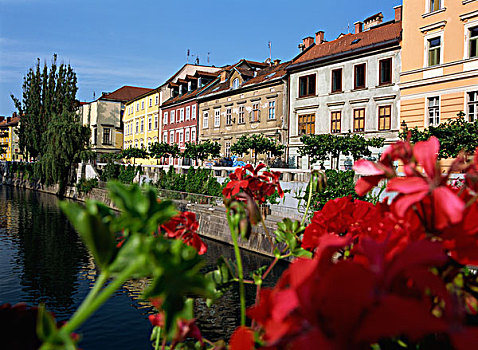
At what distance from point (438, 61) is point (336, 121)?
723 cm

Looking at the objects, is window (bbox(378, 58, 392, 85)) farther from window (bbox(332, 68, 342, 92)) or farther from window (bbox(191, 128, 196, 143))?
window (bbox(191, 128, 196, 143))

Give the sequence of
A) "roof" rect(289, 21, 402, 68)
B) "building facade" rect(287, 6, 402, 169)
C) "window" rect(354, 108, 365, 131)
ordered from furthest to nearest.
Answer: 1. "window" rect(354, 108, 365, 131)
2. "roof" rect(289, 21, 402, 68)
3. "building facade" rect(287, 6, 402, 169)

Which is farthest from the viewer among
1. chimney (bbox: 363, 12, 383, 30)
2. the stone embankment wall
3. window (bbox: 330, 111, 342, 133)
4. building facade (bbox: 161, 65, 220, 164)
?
building facade (bbox: 161, 65, 220, 164)

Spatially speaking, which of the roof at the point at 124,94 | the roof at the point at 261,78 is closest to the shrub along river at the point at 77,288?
the roof at the point at 261,78

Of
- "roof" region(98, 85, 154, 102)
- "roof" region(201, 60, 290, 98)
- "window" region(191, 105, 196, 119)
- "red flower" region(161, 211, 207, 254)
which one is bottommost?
"red flower" region(161, 211, 207, 254)

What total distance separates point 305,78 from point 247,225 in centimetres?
2855

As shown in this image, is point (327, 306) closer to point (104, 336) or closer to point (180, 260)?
point (180, 260)

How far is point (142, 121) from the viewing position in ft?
173

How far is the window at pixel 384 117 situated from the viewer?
23.5m

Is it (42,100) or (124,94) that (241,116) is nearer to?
(42,100)

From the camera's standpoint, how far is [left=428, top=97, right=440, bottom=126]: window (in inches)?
813

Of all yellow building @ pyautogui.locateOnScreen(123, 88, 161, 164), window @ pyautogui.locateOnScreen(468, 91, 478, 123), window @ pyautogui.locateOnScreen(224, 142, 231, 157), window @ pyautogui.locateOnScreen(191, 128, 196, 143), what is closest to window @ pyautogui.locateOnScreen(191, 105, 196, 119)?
window @ pyautogui.locateOnScreen(191, 128, 196, 143)

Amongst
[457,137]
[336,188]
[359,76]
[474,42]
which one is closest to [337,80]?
[359,76]

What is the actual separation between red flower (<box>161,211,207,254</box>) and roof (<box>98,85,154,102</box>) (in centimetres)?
6288
